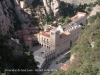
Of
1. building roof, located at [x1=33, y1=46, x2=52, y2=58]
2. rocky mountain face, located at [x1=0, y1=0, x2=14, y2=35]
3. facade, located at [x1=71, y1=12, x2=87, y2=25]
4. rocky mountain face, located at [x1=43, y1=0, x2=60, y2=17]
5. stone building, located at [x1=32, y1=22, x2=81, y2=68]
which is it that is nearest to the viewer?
building roof, located at [x1=33, y1=46, x2=52, y2=58]

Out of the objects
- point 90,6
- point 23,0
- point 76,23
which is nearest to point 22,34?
point 23,0

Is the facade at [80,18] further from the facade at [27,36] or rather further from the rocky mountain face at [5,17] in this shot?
the rocky mountain face at [5,17]

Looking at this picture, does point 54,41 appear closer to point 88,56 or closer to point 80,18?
point 80,18

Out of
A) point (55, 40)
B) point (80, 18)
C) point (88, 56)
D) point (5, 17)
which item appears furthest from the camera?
point (80, 18)

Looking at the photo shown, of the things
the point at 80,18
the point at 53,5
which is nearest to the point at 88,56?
the point at 80,18

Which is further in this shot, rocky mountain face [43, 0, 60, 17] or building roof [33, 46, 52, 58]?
rocky mountain face [43, 0, 60, 17]

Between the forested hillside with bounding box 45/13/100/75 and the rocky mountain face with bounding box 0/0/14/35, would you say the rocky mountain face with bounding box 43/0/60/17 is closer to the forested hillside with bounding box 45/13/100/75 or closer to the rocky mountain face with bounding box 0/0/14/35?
the rocky mountain face with bounding box 0/0/14/35

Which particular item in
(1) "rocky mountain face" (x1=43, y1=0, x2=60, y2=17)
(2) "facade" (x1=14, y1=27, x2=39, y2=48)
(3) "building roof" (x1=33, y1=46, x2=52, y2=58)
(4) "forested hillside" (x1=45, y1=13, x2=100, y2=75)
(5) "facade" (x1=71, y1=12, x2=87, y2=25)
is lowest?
(3) "building roof" (x1=33, y1=46, x2=52, y2=58)

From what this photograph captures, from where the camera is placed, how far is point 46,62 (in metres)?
47.5

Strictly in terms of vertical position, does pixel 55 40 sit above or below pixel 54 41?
above

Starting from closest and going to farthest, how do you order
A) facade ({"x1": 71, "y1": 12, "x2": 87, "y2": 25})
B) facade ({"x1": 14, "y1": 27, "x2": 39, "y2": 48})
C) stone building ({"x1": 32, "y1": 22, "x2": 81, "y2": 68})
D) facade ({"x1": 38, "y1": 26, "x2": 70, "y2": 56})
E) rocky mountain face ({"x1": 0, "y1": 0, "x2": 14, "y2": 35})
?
rocky mountain face ({"x1": 0, "y1": 0, "x2": 14, "y2": 35}), stone building ({"x1": 32, "y1": 22, "x2": 81, "y2": 68}), facade ({"x1": 38, "y1": 26, "x2": 70, "y2": 56}), facade ({"x1": 14, "y1": 27, "x2": 39, "y2": 48}), facade ({"x1": 71, "y1": 12, "x2": 87, "y2": 25})

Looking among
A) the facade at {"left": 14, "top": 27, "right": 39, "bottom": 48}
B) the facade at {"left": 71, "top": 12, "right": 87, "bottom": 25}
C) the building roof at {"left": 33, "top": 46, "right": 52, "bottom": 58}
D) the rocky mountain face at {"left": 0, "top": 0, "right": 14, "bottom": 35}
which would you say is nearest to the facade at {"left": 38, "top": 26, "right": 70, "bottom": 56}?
the building roof at {"left": 33, "top": 46, "right": 52, "bottom": 58}

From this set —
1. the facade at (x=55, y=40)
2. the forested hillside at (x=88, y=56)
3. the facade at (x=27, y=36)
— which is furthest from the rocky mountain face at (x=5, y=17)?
the forested hillside at (x=88, y=56)

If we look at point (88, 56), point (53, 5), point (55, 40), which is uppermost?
point (88, 56)
